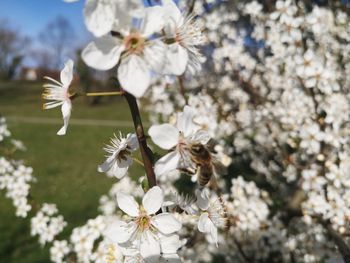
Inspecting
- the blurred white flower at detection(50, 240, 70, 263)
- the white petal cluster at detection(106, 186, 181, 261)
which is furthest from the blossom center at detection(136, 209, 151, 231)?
the blurred white flower at detection(50, 240, 70, 263)

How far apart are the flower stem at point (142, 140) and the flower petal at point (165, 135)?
0.08m

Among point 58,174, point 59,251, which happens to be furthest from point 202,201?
point 58,174

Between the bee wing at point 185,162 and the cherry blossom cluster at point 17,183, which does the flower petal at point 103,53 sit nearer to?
the bee wing at point 185,162

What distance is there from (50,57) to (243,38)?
50271 millimetres

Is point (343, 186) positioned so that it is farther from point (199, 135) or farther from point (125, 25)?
point (125, 25)

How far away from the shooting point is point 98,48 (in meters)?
1.00

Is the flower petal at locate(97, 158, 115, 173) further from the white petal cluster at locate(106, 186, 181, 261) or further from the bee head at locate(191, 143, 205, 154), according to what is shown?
the bee head at locate(191, 143, 205, 154)

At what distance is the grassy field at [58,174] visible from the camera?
572 centimetres

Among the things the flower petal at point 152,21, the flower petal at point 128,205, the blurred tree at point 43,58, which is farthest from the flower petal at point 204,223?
the blurred tree at point 43,58

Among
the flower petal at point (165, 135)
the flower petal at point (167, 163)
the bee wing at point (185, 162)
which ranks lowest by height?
the bee wing at point (185, 162)

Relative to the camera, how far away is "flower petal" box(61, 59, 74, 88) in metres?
1.18

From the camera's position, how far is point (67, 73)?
A: 3.95 feet

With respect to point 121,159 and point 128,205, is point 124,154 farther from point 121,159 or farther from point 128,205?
point 128,205

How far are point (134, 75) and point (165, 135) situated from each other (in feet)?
0.61
